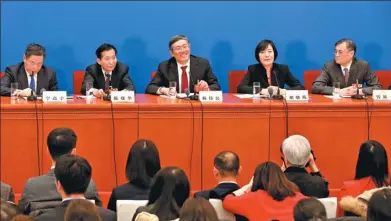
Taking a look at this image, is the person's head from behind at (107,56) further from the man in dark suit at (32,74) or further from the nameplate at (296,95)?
the nameplate at (296,95)

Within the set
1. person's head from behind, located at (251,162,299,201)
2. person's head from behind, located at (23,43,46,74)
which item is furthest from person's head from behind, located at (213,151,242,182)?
person's head from behind, located at (23,43,46,74)

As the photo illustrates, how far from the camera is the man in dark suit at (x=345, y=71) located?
6438 millimetres

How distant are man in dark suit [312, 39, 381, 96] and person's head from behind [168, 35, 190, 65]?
1045mm

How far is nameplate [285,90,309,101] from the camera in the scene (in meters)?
5.50

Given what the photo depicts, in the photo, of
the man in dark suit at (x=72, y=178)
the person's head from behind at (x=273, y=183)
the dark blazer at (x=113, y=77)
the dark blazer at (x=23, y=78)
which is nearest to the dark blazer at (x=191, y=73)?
the dark blazer at (x=113, y=77)

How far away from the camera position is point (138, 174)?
4.16 meters

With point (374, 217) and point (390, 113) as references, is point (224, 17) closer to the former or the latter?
point (390, 113)

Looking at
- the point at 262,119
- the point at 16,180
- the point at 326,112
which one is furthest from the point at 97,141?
the point at 326,112

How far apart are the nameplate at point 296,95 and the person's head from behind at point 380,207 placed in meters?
2.23

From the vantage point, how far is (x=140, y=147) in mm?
4238

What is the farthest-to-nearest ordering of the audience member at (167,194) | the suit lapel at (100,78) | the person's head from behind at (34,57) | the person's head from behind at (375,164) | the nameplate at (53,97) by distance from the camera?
the suit lapel at (100,78) < the person's head from behind at (34,57) < the nameplate at (53,97) < the person's head from behind at (375,164) < the audience member at (167,194)

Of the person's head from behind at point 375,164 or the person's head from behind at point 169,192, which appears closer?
the person's head from behind at point 169,192

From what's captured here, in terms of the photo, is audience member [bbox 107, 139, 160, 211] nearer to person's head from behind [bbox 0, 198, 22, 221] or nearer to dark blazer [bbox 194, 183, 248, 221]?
dark blazer [bbox 194, 183, 248, 221]

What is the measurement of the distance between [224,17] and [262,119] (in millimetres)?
2190
